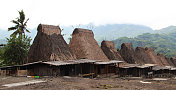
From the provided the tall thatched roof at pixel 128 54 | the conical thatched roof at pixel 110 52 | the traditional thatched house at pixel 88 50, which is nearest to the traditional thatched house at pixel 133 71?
the traditional thatched house at pixel 88 50

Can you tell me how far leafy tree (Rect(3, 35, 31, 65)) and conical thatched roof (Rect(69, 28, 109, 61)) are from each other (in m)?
8.26

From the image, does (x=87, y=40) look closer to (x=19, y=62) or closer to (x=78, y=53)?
(x=78, y=53)

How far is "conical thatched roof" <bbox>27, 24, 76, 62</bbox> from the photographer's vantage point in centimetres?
2317

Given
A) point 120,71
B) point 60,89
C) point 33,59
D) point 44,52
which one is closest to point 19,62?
point 33,59

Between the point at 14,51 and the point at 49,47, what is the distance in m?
7.30

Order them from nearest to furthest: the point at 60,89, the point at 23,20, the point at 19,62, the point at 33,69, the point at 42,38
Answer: the point at 60,89 → the point at 33,69 → the point at 42,38 → the point at 19,62 → the point at 23,20

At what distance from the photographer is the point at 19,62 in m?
28.4

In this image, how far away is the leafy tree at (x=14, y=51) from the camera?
89.2 feet

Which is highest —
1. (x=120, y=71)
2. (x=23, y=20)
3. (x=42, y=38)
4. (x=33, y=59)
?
(x=23, y=20)

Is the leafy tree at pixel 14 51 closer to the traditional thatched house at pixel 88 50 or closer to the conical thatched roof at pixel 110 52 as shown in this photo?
the traditional thatched house at pixel 88 50

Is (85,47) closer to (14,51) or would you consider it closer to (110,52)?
(110,52)

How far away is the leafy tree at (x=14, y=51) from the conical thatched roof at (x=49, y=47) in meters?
3.13

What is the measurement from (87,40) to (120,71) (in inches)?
303

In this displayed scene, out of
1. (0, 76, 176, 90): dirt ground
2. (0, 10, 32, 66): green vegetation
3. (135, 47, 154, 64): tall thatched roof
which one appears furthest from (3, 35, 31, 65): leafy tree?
(135, 47, 154, 64): tall thatched roof
